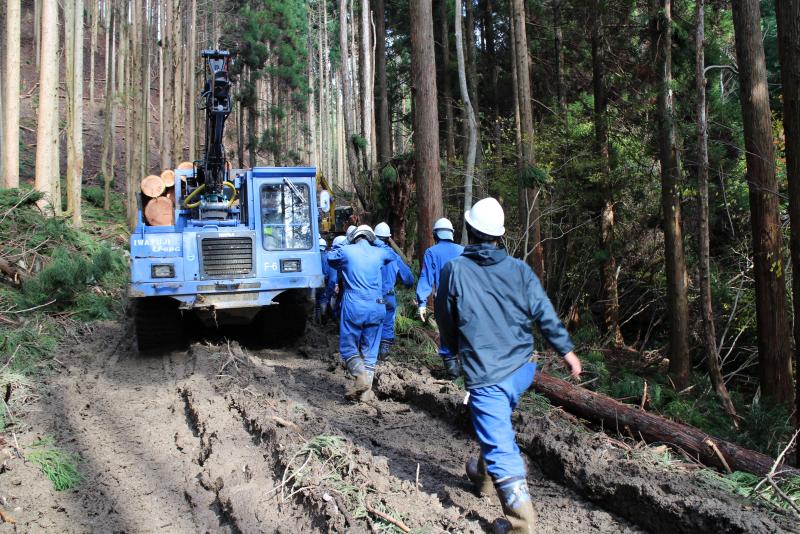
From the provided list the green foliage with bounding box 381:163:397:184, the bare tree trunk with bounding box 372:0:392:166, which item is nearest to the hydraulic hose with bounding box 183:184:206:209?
the green foliage with bounding box 381:163:397:184

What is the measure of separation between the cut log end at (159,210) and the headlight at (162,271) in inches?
114

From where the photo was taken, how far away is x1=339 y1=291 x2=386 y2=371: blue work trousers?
308 inches

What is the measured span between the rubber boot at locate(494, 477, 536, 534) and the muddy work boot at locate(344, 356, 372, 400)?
12.3 ft

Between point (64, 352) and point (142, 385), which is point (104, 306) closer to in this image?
point (64, 352)

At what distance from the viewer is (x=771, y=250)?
9609mm

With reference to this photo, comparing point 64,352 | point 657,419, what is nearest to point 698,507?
point 657,419

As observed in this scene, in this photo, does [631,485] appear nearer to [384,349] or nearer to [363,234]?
[363,234]

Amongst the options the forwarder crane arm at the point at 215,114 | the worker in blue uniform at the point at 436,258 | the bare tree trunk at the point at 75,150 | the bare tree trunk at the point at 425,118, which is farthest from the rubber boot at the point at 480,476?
the bare tree trunk at the point at 75,150

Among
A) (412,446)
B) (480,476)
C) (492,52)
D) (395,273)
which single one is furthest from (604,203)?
(480,476)

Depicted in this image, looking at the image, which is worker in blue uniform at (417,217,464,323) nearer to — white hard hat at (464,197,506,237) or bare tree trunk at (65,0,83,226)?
white hard hat at (464,197,506,237)

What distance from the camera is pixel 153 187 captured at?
12.1 m

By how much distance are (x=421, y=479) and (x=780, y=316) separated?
23.2 ft

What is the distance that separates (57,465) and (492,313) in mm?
3790

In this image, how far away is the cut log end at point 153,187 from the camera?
1206 cm
